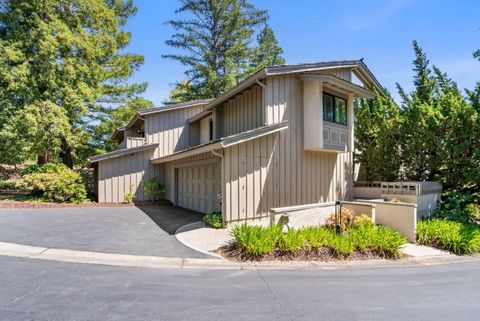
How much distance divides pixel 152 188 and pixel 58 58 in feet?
34.7

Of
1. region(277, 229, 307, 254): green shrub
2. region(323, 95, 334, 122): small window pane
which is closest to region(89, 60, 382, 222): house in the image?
region(323, 95, 334, 122): small window pane

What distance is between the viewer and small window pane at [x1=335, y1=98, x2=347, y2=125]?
1207 cm

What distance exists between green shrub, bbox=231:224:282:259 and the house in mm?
2236

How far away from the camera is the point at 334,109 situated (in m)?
12.0

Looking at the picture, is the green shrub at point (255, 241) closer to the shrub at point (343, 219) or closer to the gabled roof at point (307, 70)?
the shrub at point (343, 219)


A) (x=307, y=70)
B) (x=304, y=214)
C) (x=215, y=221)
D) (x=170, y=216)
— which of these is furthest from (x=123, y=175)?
(x=307, y=70)

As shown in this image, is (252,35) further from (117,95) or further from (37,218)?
(37,218)

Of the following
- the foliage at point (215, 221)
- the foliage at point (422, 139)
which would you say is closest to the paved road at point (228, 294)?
the foliage at point (215, 221)

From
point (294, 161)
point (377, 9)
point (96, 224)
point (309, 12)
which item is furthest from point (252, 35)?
point (96, 224)

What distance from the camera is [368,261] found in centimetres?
689

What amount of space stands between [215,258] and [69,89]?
16.3 metres

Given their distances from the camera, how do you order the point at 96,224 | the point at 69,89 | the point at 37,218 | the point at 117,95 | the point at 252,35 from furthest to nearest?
the point at 252,35 < the point at 117,95 < the point at 69,89 < the point at 37,218 < the point at 96,224

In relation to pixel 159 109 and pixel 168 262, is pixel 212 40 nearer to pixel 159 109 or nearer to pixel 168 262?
pixel 159 109

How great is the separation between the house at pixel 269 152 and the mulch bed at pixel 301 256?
2.38 metres
